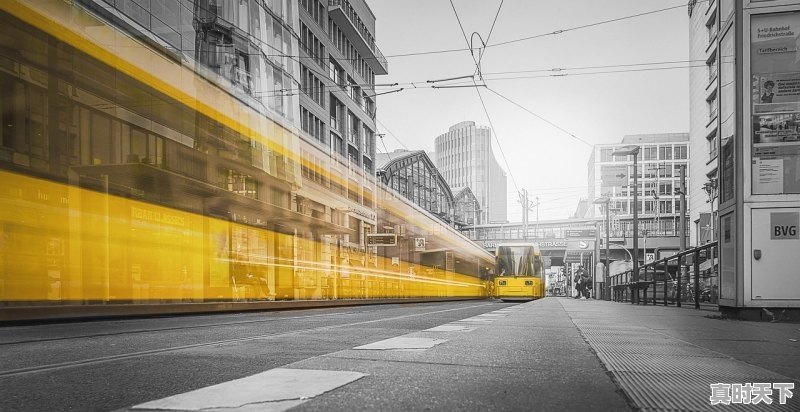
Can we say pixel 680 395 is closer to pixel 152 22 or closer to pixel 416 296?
pixel 152 22

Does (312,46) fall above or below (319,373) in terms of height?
above

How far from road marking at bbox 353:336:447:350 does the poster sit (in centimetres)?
736

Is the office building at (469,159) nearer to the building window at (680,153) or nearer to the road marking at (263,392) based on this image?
the building window at (680,153)

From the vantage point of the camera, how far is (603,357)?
4.38m

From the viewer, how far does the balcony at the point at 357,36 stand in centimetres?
4381

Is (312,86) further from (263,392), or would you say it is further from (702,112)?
(263,392)

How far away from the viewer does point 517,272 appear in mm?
31875

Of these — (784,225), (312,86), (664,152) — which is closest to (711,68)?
(312,86)

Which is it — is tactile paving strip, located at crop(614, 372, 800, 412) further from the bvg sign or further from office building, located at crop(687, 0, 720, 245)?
office building, located at crop(687, 0, 720, 245)

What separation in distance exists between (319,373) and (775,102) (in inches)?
383

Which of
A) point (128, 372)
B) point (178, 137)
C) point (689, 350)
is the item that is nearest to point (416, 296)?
point (178, 137)

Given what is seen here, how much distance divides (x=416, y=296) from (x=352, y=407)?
853 inches

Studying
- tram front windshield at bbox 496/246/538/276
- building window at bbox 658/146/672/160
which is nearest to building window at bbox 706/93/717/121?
tram front windshield at bbox 496/246/538/276

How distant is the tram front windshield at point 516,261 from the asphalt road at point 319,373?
2654 centimetres
